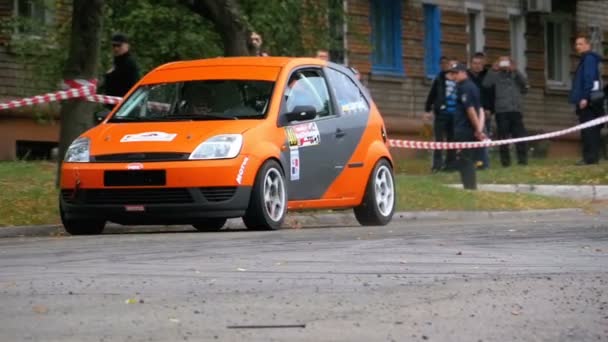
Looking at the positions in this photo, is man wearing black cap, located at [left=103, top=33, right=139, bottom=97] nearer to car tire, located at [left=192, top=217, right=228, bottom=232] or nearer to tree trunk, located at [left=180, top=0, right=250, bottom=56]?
tree trunk, located at [left=180, top=0, right=250, bottom=56]

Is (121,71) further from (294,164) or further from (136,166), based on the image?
(136,166)

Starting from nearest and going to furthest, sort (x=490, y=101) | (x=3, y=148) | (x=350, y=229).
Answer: (x=350, y=229)
(x=3, y=148)
(x=490, y=101)

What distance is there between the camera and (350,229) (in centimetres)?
1545

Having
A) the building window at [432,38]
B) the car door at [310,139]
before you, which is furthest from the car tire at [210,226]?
the building window at [432,38]

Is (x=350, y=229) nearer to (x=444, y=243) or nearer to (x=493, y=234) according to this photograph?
(x=493, y=234)

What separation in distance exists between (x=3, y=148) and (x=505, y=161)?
26.2ft

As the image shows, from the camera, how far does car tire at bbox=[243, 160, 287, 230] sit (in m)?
14.6

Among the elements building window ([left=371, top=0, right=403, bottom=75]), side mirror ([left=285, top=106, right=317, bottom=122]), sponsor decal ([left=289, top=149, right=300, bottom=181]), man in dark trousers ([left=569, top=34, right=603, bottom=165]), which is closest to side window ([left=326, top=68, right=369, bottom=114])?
side mirror ([left=285, top=106, right=317, bottom=122])

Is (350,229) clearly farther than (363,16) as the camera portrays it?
No

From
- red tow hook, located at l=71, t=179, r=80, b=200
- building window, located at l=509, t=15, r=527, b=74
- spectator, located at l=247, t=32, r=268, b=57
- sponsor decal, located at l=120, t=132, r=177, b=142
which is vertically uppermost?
building window, located at l=509, t=15, r=527, b=74

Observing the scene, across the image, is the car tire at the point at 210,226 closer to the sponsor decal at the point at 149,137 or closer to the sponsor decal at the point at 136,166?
the sponsor decal at the point at 149,137

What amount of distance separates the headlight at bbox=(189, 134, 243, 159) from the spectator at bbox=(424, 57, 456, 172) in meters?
13.7

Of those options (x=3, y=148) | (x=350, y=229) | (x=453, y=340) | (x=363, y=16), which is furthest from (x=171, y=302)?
(x=363, y=16)

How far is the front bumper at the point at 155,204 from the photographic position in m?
14.4
